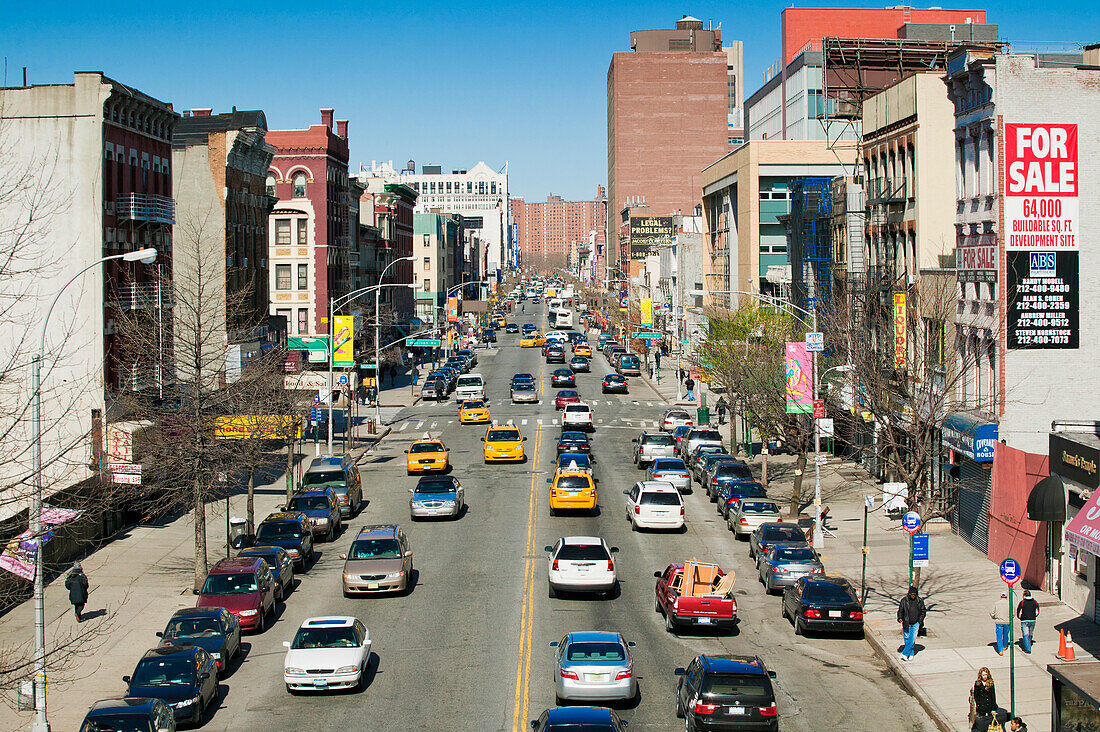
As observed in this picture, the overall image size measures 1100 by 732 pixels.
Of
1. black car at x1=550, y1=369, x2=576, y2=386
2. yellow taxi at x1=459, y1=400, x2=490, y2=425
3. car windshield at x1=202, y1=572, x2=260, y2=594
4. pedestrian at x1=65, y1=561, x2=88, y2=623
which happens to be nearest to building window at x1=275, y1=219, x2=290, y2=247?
black car at x1=550, y1=369, x2=576, y2=386

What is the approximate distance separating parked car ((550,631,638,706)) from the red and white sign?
19464mm

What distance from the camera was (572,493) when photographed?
3975 cm

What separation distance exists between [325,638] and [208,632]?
9.20ft

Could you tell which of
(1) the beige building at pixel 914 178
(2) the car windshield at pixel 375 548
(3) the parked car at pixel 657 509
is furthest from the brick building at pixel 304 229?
(2) the car windshield at pixel 375 548

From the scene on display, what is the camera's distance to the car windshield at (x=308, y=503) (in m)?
37.6

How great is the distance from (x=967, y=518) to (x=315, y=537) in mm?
21356

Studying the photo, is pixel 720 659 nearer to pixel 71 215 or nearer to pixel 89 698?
pixel 89 698

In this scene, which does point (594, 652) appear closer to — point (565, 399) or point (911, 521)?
point (911, 521)

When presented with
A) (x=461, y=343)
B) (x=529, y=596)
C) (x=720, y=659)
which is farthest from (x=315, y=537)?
(x=461, y=343)

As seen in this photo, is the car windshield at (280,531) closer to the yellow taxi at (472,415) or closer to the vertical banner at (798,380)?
the vertical banner at (798,380)

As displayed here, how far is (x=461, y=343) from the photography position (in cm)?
12700

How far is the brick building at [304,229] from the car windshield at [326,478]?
40771 millimetres

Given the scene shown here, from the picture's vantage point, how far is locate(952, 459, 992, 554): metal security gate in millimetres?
34375

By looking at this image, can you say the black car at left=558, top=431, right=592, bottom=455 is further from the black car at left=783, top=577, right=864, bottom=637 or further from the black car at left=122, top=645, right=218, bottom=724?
the black car at left=122, top=645, right=218, bottom=724
